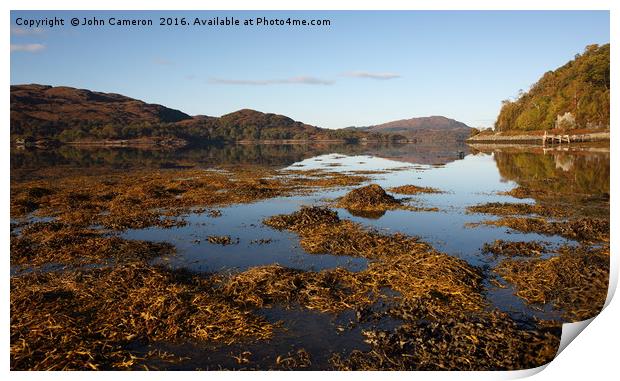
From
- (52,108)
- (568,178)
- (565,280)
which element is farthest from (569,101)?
(52,108)

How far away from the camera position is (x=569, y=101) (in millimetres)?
107375

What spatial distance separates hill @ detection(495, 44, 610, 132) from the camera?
92.9 meters

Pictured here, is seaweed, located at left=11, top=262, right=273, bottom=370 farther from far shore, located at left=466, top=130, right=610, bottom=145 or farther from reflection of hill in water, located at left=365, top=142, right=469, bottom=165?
far shore, located at left=466, top=130, right=610, bottom=145

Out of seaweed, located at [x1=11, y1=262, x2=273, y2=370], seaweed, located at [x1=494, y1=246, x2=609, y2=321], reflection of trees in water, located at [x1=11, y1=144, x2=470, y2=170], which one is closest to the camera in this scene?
seaweed, located at [x1=11, y1=262, x2=273, y2=370]

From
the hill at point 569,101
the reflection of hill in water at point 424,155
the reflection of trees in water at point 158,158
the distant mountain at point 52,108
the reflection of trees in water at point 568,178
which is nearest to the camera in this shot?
the reflection of trees in water at point 568,178

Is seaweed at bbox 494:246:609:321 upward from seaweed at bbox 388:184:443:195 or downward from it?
downward

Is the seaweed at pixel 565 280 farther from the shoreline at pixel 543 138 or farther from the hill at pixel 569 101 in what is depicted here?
the hill at pixel 569 101

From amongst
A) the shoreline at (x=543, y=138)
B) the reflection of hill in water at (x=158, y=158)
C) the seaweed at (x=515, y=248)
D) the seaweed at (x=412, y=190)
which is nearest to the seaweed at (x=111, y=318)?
the seaweed at (x=515, y=248)

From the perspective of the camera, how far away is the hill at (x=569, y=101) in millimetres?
92938

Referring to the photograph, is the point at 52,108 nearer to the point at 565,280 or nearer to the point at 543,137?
the point at 543,137

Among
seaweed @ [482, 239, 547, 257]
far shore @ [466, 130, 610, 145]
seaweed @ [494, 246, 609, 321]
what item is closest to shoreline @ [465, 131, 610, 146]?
far shore @ [466, 130, 610, 145]

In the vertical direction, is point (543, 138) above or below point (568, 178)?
above

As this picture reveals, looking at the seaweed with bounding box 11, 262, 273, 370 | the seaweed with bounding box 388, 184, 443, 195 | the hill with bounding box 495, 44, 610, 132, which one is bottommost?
the seaweed with bounding box 11, 262, 273, 370
